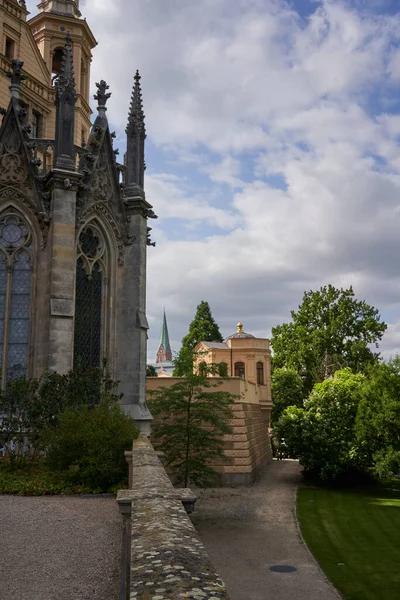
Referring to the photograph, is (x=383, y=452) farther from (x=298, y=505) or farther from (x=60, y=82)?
(x=60, y=82)

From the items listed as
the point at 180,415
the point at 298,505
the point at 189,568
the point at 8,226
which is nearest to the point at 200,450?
the point at 180,415

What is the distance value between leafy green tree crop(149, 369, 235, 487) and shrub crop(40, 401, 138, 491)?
5018mm

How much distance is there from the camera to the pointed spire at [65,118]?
66.1ft

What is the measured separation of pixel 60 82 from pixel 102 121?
8.13ft

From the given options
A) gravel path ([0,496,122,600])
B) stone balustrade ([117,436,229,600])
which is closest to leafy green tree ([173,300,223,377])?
gravel path ([0,496,122,600])

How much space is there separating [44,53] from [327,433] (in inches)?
1015

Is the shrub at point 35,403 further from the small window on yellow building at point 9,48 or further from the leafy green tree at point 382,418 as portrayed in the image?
the small window on yellow building at point 9,48

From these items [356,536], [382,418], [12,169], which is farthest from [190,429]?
[382,418]

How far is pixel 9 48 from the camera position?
2828cm

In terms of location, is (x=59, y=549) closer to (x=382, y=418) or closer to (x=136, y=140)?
(x=136, y=140)

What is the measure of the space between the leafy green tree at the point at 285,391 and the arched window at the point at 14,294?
35.2 metres

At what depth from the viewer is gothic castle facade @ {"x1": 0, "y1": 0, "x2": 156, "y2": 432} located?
1962cm

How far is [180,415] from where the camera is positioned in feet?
70.1

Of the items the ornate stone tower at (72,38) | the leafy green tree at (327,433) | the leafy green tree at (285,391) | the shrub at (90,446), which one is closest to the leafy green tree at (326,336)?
the leafy green tree at (285,391)
